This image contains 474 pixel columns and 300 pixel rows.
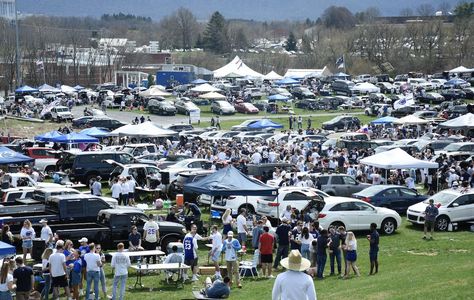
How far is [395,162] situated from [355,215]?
6798 millimetres

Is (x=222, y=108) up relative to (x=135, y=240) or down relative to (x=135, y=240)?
down

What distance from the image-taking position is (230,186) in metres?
25.3

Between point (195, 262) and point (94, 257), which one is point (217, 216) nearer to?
point (195, 262)

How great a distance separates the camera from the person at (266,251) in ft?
67.5

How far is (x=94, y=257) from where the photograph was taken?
60.1ft

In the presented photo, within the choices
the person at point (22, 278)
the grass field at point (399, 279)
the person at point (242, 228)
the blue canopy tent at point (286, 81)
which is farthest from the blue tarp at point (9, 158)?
the blue canopy tent at point (286, 81)

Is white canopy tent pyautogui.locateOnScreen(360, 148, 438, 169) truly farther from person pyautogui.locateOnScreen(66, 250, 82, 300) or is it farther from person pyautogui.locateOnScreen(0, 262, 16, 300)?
person pyautogui.locateOnScreen(0, 262, 16, 300)

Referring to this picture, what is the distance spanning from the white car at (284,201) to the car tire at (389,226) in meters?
2.01

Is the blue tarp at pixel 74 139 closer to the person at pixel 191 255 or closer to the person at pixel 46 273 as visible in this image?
the person at pixel 191 255

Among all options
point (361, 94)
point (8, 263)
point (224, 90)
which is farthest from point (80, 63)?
point (8, 263)

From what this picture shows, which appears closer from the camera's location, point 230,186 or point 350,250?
point 350,250

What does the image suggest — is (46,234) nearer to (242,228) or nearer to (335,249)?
(242,228)

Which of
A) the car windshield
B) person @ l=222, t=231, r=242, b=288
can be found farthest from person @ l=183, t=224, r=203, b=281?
the car windshield

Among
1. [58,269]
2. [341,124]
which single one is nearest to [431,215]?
[58,269]
